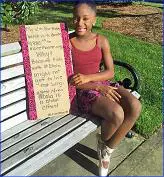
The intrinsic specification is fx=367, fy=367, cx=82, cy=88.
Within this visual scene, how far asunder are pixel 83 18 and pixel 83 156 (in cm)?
149

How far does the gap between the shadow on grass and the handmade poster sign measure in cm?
55

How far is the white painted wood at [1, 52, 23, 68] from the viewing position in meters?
3.32

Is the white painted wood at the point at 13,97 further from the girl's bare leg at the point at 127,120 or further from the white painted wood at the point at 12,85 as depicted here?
the girl's bare leg at the point at 127,120

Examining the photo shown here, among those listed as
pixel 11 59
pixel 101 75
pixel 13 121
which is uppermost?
pixel 11 59

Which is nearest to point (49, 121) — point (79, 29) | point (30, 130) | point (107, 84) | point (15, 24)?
point (30, 130)

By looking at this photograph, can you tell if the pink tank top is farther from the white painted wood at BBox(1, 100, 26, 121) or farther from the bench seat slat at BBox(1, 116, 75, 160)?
the white painted wood at BBox(1, 100, 26, 121)

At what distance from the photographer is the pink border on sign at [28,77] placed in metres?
3.53

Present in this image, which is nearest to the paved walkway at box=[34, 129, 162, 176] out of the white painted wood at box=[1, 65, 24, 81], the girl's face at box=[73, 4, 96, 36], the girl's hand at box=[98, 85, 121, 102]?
the girl's hand at box=[98, 85, 121, 102]

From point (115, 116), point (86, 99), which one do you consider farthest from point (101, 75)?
point (115, 116)

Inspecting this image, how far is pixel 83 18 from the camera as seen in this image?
11.8 feet

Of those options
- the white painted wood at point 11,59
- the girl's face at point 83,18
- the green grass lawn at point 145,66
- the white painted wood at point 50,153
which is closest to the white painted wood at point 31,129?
the white painted wood at point 50,153

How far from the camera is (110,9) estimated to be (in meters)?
12.5

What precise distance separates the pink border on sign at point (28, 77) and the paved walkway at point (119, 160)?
620mm

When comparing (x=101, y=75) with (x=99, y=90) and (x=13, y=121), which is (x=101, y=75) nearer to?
(x=99, y=90)
